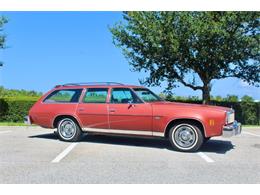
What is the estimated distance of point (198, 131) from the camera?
28.2 ft

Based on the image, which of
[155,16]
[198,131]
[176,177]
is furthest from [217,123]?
[155,16]

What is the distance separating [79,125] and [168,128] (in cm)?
244

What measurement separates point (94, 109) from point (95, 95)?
43 cm

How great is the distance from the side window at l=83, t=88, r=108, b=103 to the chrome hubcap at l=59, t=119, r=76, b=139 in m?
0.73

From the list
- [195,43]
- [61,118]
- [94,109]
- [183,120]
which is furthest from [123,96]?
[195,43]

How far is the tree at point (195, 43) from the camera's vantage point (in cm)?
1559

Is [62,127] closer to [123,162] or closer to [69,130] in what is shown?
[69,130]

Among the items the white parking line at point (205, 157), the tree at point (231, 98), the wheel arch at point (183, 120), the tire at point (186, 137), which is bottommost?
the white parking line at point (205, 157)

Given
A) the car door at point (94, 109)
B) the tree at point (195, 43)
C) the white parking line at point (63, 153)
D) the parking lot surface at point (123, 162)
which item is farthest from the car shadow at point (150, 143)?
the tree at point (195, 43)

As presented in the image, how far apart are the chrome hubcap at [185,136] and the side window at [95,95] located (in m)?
2.13

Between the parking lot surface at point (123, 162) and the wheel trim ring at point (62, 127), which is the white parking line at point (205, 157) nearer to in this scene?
the parking lot surface at point (123, 162)

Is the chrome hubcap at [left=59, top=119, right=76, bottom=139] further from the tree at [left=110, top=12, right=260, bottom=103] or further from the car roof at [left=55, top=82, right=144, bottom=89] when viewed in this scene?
the tree at [left=110, top=12, right=260, bottom=103]

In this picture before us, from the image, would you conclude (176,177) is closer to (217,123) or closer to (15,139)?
(217,123)

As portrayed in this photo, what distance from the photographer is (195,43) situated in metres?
16.2
